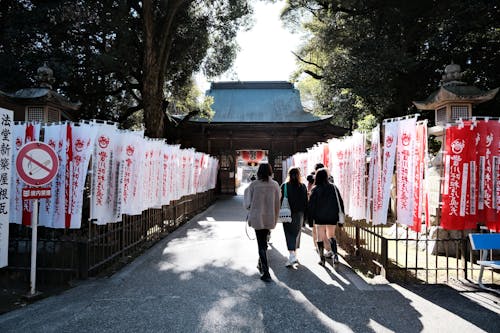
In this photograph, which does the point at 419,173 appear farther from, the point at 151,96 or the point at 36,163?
the point at 151,96

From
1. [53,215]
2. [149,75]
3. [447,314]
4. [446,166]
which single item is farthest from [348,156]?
[149,75]

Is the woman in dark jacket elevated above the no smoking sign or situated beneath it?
situated beneath

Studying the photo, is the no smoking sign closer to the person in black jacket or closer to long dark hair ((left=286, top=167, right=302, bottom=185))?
long dark hair ((left=286, top=167, right=302, bottom=185))

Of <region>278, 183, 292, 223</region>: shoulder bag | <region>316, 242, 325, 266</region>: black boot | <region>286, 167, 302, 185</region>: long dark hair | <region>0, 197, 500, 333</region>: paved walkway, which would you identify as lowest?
<region>0, 197, 500, 333</region>: paved walkway

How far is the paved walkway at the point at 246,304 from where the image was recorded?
364 cm

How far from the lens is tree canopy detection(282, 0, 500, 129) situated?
11.5 metres

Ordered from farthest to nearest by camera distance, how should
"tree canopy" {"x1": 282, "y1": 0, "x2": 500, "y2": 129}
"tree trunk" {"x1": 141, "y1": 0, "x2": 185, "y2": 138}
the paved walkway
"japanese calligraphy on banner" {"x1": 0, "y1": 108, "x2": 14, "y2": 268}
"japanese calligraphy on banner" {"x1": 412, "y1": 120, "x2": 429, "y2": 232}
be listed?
"tree trunk" {"x1": 141, "y1": 0, "x2": 185, "y2": 138} < "tree canopy" {"x1": 282, "y1": 0, "x2": 500, "y2": 129} < "japanese calligraphy on banner" {"x1": 412, "y1": 120, "x2": 429, "y2": 232} < "japanese calligraphy on banner" {"x1": 0, "y1": 108, "x2": 14, "y2": 268} < the paved walkway

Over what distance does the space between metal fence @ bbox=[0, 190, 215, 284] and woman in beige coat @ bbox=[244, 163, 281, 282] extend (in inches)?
98.2

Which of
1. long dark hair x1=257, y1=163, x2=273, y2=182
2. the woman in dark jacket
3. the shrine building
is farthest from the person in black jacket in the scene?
the shrine building

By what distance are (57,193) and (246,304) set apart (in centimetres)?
347

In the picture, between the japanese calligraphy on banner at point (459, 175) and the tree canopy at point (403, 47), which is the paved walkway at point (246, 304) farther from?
the tree canopy at point (403, 47)

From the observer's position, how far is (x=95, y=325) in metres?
3.63

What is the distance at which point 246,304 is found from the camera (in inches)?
166

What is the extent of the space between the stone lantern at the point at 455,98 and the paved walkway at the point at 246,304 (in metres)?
4.44
